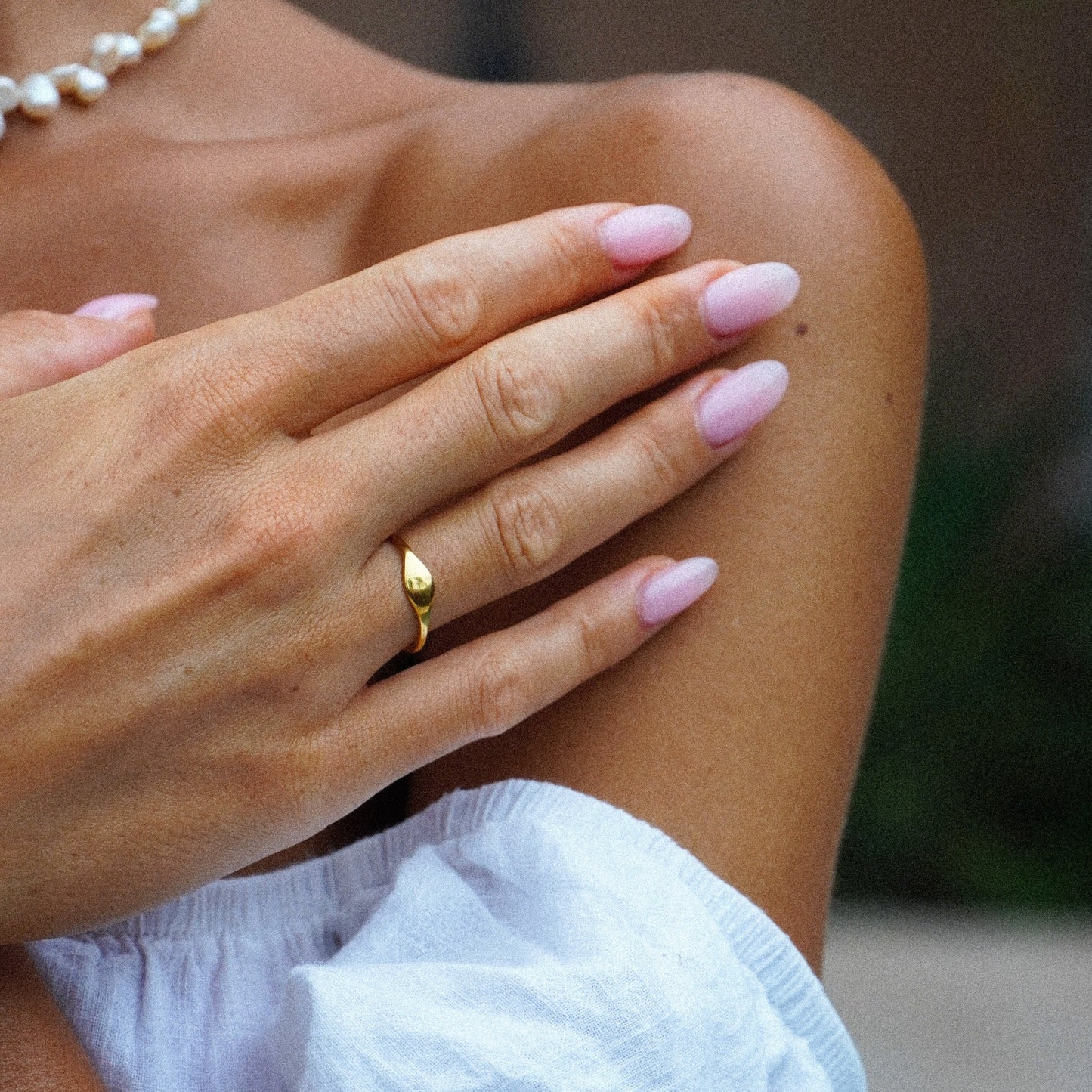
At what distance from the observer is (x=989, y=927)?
1.41 m

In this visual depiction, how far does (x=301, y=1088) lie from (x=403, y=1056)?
4 centimetres

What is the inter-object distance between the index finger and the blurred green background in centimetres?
71

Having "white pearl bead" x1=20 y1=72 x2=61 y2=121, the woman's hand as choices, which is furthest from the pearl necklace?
the woman's hand

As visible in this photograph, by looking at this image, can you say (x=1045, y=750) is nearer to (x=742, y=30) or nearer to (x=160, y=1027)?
(x=742, y=30)

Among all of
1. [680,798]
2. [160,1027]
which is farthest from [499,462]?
[160,1027]

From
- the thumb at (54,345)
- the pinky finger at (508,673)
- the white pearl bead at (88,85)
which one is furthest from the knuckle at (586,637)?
the white pearl bead at (88,85)

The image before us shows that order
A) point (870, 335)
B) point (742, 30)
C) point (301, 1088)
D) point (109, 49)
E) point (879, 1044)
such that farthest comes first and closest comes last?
1. point (879, 1044)
2. point (742, 30)
3. point (109, 49)
4. point (870, 335)
5. point (301, 1088)

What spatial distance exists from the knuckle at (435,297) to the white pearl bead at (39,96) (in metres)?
0.35

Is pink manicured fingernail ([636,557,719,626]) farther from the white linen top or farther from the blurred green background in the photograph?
the blurred green background

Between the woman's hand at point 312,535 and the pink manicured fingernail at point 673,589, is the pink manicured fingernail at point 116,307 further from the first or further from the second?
the pink manicured fingernail at point 673,589

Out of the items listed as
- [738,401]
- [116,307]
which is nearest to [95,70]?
[116,307]

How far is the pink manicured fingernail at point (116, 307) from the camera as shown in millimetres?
631

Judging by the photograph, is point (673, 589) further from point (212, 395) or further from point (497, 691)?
point (212, 395)

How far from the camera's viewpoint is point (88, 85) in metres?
0.72
